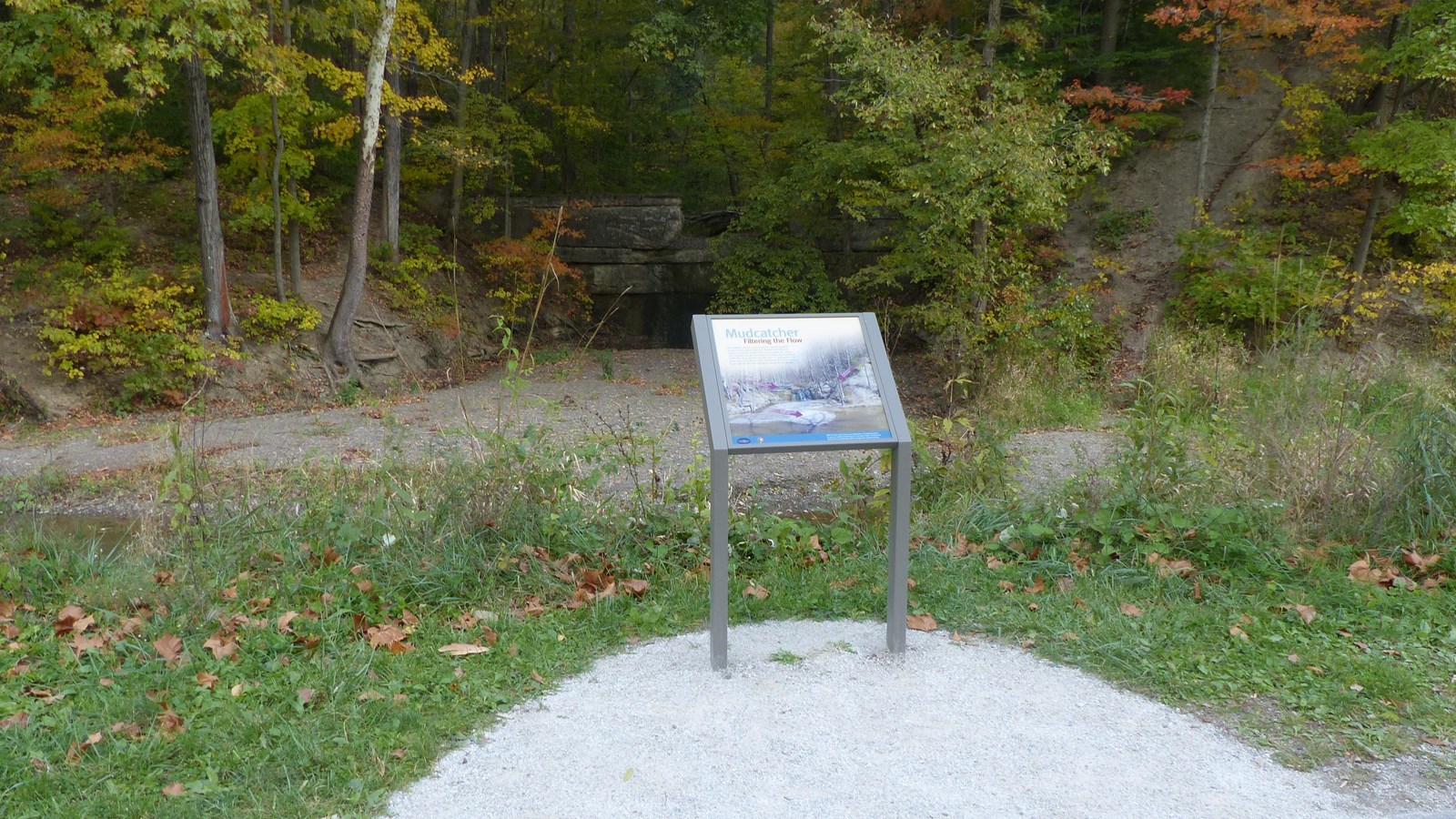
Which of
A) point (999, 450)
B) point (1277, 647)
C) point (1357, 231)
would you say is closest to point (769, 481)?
point (999, 450)

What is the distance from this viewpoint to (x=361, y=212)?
12727 millimetres

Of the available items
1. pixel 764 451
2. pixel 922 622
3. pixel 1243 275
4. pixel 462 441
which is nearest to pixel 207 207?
pixel 462 441

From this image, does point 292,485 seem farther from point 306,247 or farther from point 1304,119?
point 1304,119

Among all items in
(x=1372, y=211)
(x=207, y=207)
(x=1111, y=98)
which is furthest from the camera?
(x=1111, y=98)

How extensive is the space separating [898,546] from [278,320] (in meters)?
11.3

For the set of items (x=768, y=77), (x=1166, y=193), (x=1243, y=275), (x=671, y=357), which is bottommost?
(x=671, y=357)

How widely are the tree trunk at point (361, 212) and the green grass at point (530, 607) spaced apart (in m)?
7.59

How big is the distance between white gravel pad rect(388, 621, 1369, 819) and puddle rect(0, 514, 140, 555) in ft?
10.8

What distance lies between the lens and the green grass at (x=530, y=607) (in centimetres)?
305

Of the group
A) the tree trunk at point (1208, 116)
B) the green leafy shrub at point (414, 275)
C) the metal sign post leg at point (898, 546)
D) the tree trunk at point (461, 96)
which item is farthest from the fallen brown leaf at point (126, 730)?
the tree trunk at point (1208, 116)

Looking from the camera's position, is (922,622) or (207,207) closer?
(922,622)

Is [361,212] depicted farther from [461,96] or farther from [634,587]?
[634,587]

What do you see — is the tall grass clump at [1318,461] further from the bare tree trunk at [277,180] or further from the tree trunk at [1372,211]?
the bare tree trunk at [277,180]

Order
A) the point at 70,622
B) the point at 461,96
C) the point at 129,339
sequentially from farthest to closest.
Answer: the point at 461,96 → the point at 129,339 → the point at 70,622
